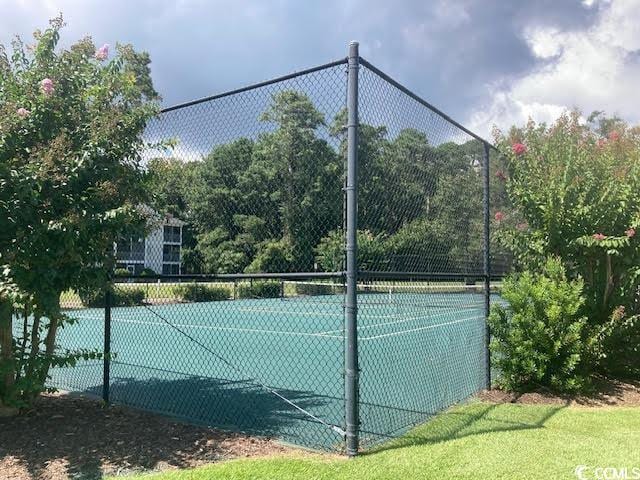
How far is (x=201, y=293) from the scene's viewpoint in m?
7.52

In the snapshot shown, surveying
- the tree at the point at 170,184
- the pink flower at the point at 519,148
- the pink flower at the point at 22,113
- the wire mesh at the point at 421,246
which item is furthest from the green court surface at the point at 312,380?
the pink flower at the point at 22,113

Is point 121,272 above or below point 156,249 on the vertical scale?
below

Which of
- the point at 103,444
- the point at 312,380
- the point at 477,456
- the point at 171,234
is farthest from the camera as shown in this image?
the point at 312,380

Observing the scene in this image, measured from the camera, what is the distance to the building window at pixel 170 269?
614cm

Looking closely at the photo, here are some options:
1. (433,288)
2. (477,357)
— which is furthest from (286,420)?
(477,357)

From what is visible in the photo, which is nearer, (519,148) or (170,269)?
(170,269)

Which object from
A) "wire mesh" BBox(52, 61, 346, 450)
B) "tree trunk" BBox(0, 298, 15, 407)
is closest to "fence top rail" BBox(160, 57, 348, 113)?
"wire mesh" BBox(52, 61, 346, 450)

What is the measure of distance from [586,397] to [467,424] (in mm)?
1955

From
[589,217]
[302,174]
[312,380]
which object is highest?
[302,174]

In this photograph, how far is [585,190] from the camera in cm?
688

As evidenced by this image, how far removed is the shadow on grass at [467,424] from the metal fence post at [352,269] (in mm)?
317

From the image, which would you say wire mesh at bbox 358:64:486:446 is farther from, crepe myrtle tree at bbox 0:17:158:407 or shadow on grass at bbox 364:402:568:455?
crepe myrtle tree at bbox 0:17:158:407

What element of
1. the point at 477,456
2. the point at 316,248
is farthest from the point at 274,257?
the point at 477,456

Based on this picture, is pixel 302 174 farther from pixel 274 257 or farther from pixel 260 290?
pixel 260 290
